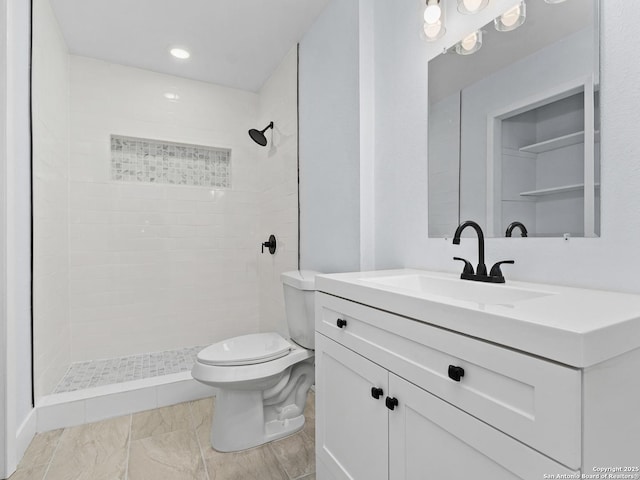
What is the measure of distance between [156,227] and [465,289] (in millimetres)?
2511

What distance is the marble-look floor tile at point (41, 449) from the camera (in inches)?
62.9

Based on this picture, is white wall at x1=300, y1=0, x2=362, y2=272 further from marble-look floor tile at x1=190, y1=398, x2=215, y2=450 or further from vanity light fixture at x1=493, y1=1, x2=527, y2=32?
marble-look floor tile at x1=190, y1=398, x2=215, y2=450

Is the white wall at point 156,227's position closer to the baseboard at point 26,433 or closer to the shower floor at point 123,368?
the shower floor at point 123,368

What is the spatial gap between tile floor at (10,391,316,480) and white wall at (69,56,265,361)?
3.19 feet

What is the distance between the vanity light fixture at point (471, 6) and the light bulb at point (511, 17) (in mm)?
83

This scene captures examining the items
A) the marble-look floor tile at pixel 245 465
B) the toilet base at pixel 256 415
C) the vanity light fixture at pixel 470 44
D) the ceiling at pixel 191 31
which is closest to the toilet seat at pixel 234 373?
the toilet base at pixel 256 415

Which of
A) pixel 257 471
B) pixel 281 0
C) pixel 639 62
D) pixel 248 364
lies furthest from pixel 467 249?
pixel 281 0

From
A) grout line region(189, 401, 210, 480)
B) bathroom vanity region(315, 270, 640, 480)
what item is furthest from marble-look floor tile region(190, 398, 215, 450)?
bathroom vanity region(315, 270, 640, 480)

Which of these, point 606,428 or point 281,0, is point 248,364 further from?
point 281,0

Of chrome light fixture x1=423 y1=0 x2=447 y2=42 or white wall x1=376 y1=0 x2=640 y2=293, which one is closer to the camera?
white wall x1=376 y1=0 x2=640 y2=293

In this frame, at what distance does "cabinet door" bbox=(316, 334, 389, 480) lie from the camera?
39.6 inches

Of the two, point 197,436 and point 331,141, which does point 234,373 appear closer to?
point 197,436

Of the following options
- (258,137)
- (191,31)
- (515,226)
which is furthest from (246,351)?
(191,31)

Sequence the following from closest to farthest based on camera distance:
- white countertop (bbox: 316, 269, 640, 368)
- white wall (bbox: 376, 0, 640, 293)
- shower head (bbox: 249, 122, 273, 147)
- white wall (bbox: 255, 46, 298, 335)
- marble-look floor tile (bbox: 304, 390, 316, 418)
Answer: white countertop (bbox: 316, 269, 640, 368), white wall (bbox: 376, 0, 640, 293), marble-look floor tile (bbox: 304, 390, 316, 418), white wall (bbox: 255, 46, 298, 335), shower head (bbox: 249, 122, 273, 147)
